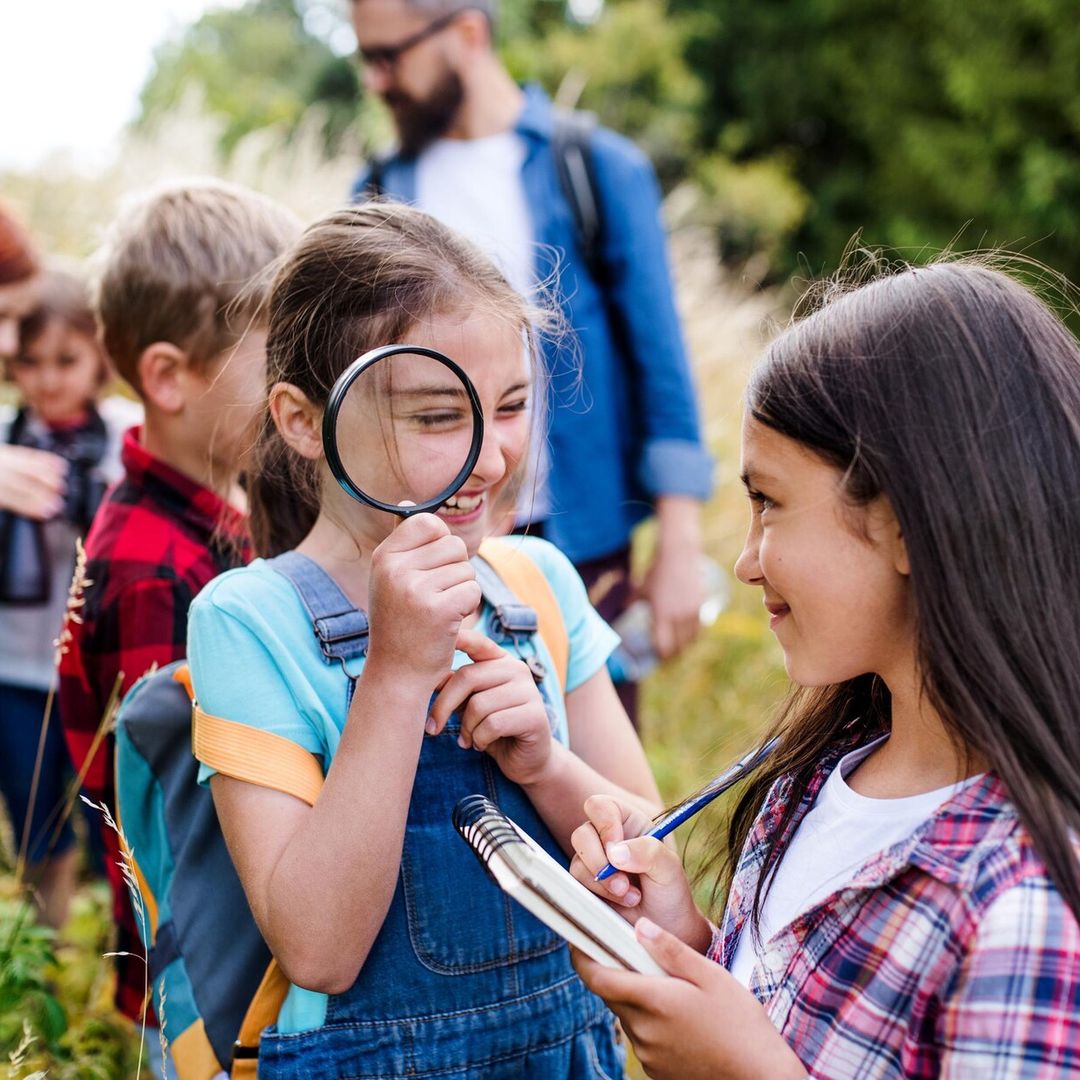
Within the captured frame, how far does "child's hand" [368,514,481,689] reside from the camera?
1454 millimetres

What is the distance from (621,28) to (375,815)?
12.6 metres

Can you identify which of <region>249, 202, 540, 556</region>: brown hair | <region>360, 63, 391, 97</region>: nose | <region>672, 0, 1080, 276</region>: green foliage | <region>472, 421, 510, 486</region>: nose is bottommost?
<region>472, 421, 510, 486</region>: nose

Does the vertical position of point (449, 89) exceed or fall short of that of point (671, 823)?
it exceeds it

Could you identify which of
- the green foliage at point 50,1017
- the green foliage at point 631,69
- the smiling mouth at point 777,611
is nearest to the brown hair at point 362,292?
the smiling mouth at point 777,611

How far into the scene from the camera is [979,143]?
12.3m

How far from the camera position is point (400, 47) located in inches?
143

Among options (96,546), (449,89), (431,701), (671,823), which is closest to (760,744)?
(671,823)

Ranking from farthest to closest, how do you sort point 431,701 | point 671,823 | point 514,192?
1. point 514,192
2. point 431,701
3. point 671,823

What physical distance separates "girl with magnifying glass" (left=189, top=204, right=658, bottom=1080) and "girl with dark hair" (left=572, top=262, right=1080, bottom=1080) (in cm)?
22

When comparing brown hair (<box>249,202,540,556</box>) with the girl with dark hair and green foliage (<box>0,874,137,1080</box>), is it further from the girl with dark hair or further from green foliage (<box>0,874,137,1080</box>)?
green foliage (<box>0,874,137,1080</box>)

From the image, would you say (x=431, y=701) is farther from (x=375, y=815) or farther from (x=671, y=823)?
(x=671, y=823)

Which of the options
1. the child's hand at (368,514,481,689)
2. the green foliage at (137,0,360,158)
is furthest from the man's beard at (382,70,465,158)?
the green foliage at (137,0,360,158)

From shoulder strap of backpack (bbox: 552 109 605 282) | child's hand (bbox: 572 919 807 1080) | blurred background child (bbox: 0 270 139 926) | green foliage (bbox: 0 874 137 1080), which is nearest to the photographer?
child's hand (bbox: 572 919 807 1080)

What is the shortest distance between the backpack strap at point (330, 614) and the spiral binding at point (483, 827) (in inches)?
11.8
